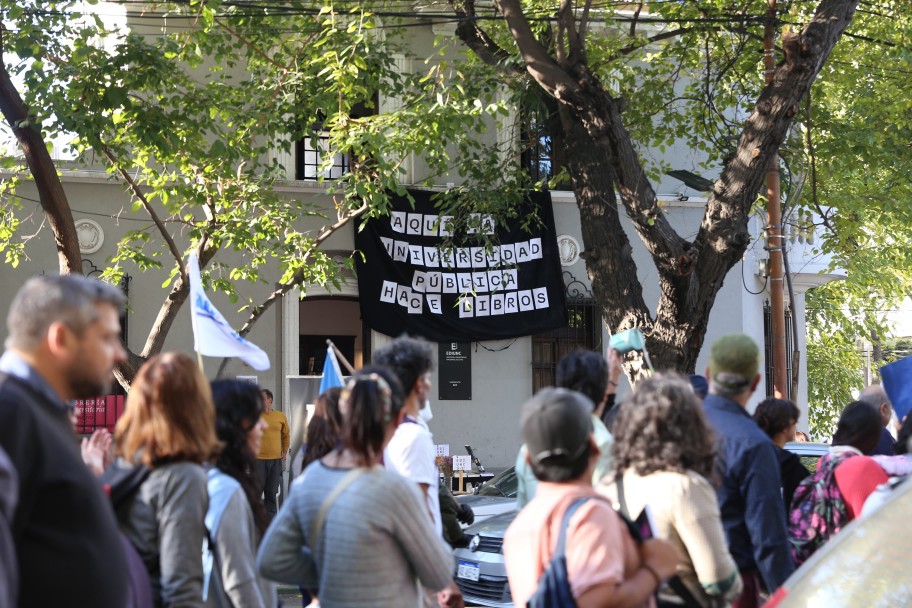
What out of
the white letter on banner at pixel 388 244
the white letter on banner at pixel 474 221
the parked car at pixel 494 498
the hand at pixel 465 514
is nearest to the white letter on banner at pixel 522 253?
the white letter on banner at pixel 388 244

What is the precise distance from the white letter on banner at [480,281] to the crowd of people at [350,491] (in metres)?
12.6

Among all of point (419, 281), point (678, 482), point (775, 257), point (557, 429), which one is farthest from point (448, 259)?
point (557, 429)

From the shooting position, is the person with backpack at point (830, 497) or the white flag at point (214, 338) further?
the white flag at point (214, 338)

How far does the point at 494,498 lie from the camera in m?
11.2

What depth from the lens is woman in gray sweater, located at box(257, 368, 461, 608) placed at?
4012mm

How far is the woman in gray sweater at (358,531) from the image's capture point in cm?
401

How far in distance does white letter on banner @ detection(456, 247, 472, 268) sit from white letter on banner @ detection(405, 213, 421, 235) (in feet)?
2.39

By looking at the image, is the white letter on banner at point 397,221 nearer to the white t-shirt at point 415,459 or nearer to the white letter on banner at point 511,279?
the white letter on banner at point 511,279

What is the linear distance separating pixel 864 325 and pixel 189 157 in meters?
21.9

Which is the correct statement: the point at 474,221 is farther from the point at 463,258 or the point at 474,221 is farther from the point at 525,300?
the point at 525,300

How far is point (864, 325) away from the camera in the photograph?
29.9 metres

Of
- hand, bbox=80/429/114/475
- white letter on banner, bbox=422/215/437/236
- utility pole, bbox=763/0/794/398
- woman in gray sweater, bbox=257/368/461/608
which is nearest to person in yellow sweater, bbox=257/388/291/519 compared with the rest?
white letter on banner, bbox=422/215/437/236

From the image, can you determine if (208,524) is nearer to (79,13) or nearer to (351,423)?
(351,423)

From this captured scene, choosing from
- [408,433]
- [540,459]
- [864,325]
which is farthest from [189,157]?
[864,325]
